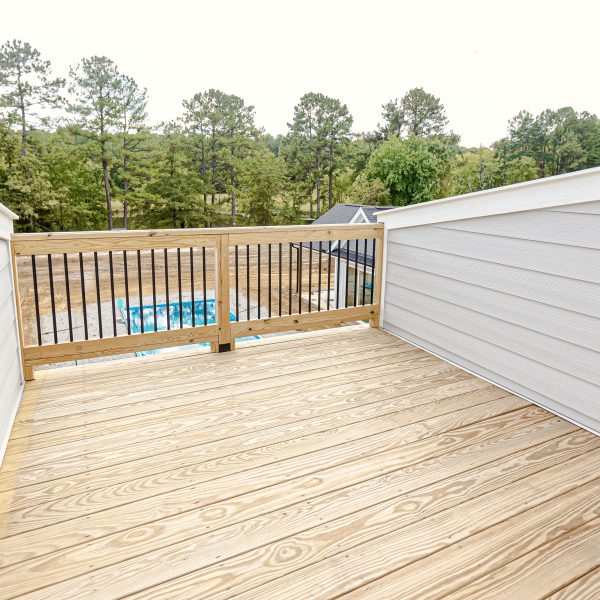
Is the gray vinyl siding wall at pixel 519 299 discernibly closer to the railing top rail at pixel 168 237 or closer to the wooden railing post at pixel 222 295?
the railing top rail at pixel 168 237

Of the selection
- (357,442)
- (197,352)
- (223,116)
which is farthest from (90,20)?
(357,442)

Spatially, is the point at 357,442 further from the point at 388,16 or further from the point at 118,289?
the point at 388,16

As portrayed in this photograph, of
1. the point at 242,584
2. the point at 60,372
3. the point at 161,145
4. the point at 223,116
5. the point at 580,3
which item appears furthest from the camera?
the point at 223,116

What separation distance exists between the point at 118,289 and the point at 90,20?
11.2 metres

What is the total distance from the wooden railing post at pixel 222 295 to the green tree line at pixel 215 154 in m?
17.8

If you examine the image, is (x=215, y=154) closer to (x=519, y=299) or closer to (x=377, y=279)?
(x=377, y=279)

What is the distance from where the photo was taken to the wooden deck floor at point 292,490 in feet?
4.66

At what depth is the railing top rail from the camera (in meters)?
Answer: 2.66

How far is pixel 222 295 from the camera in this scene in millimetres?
3287

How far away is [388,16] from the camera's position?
15.8 meters

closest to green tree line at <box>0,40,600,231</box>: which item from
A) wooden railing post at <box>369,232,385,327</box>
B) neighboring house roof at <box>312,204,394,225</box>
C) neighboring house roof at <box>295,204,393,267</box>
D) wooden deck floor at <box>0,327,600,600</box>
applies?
neighboring house roof at <box>312,204,394,225</box>

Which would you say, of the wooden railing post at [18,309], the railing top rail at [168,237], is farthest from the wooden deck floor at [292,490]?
the railing top rail at [168,237]

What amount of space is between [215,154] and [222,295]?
2084 centimetres

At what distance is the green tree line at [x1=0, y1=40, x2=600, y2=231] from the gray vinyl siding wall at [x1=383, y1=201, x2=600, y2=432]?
61.2ft
